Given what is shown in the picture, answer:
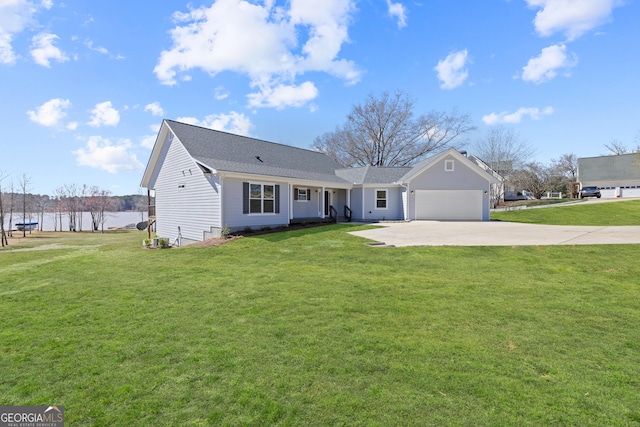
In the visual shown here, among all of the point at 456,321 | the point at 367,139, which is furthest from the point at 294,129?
the point at 456,321

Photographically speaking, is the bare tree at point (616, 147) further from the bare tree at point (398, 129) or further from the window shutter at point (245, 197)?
the window shutter at point (245, 197)

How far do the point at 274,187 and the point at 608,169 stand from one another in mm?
50286

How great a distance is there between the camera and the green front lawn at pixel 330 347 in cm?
258

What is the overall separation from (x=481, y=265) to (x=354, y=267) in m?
3.54

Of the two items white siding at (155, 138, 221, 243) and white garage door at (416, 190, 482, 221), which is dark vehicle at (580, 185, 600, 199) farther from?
white siding at (155, 138, 221, 243)

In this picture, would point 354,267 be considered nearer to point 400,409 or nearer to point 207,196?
point 400,409

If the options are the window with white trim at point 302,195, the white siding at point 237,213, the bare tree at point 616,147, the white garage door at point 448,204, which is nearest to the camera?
the white siding at point 237,213

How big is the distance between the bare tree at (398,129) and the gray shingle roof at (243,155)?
61.1 ft

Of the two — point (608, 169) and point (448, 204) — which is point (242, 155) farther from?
point (608, 169)

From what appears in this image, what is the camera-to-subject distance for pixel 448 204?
21.7 m

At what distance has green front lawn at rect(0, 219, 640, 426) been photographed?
258cm

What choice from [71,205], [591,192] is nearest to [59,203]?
[71,205]

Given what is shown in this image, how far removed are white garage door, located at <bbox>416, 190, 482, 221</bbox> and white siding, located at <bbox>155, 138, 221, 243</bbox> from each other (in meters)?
14.4

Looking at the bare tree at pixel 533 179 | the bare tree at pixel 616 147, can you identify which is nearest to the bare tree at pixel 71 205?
the bare tree at pixel 533 179
